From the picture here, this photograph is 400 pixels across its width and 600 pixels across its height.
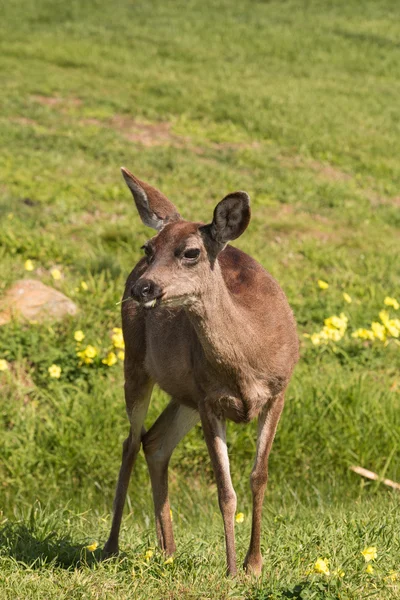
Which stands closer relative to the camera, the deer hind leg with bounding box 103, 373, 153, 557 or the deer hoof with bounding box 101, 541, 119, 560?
the deer hoof with bounding box 101, 541, 119, 560

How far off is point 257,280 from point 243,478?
204 centimetres

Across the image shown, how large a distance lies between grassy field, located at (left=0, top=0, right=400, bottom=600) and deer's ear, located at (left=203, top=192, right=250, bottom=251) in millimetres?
1517

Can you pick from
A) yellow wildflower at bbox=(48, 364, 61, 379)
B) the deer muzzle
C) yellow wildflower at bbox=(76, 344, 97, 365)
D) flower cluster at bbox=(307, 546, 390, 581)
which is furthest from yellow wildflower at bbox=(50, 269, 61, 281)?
flower cluster at bbox=(307, 546, 390, 581)

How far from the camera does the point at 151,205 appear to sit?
14.4 ft

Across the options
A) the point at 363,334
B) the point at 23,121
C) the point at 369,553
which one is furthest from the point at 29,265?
the point at 23,121

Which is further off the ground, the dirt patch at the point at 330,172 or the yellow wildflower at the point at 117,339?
the yellow wildflower at the point at 117,339

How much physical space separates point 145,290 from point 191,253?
0.37 m

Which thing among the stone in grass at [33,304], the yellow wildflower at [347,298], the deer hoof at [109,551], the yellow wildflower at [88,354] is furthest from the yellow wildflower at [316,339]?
the deer hoof at [109,551]

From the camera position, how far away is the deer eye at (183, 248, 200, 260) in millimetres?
3941

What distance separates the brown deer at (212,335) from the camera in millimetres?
3963

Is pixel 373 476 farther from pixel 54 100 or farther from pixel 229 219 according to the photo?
pixel 54 100

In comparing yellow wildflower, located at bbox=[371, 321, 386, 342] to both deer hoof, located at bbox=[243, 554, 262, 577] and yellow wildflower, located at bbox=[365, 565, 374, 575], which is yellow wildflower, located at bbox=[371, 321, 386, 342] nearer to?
deer hoof, located at bbox=[243, 554, 262, 577]

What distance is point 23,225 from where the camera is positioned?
9.16m

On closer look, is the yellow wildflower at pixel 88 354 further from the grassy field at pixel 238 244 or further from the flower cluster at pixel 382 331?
the flower cluster at pixel 382 331
